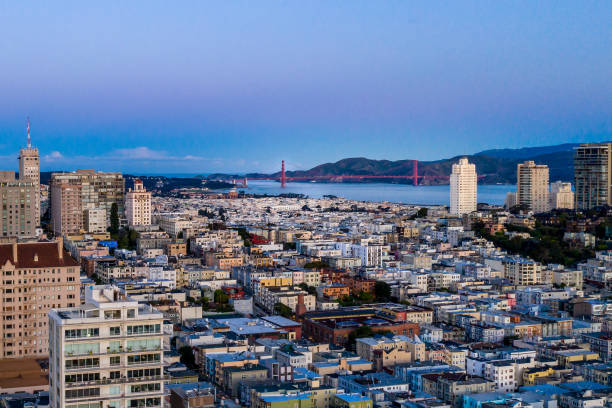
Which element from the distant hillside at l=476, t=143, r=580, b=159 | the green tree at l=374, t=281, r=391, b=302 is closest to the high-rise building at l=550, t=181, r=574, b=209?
the green tree at l=374, t=281, r=391, b=302

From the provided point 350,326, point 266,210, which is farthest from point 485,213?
point 350,326

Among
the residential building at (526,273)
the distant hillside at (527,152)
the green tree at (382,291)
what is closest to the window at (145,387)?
the green tree at (382,291)

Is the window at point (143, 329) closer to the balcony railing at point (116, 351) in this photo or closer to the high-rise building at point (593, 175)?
the balcony railing at point (116, 351)

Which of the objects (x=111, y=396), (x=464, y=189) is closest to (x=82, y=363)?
(x=111, y=396)

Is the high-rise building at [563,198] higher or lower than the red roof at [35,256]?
higher

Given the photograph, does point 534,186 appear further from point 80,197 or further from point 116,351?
point 116,351
